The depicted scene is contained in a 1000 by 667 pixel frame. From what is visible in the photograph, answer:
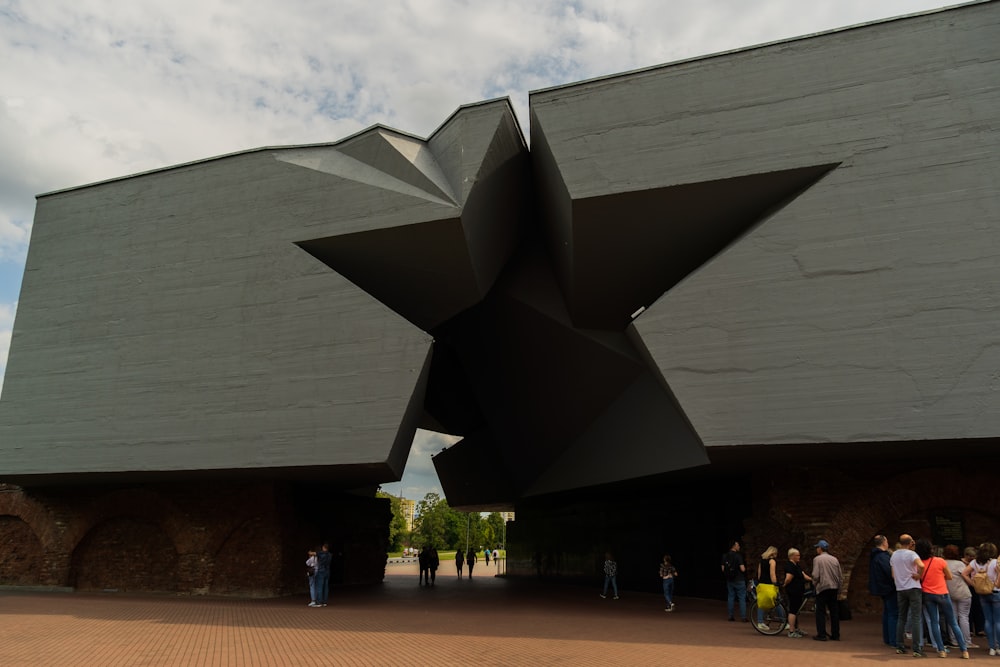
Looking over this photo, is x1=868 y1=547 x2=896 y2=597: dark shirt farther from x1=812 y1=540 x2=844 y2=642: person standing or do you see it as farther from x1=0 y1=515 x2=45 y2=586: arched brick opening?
x1=0 y1=515 x2=45 y2=586: arched brick opening

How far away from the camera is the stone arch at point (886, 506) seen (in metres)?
11.1

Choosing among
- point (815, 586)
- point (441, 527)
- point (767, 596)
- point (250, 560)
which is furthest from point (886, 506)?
point (441, 527)

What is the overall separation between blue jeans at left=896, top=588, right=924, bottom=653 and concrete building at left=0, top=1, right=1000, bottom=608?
2784 mm

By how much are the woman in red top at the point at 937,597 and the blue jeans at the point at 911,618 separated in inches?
4.8

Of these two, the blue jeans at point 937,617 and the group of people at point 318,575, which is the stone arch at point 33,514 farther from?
the blue jeans at point 937,617

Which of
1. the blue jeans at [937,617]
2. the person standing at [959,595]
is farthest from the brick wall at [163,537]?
the person standing at [959,595]

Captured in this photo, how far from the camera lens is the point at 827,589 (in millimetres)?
8750

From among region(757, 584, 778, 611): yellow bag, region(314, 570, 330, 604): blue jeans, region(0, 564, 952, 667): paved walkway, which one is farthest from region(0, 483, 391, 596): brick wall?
region(757, 584, 778, 611): yellow bag

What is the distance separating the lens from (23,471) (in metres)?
14.8

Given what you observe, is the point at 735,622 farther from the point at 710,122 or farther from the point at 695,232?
the point at 710,122

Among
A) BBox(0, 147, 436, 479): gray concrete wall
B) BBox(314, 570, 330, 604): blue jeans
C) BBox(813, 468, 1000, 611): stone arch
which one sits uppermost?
BBox(0, 147, 436, 479): gray concrete wall

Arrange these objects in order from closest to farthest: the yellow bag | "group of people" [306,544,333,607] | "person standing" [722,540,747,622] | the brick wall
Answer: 1. the yellow bag
2. "person standing" [722,540,747,622]
3. "group of people" [306,544,333,607]
4. the brick wall

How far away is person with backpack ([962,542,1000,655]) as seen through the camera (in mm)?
7789

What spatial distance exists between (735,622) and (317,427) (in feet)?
28.1
